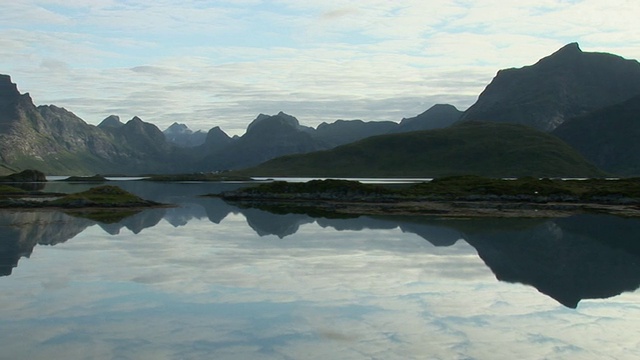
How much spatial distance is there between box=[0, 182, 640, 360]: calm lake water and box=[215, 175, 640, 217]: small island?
1022 inches

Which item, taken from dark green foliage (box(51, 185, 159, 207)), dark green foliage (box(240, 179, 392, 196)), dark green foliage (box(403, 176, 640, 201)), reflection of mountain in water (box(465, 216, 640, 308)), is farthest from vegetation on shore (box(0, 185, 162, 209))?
reflection of mountain in water (box(465, 216, 640, 308))

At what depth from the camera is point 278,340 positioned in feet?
71.4

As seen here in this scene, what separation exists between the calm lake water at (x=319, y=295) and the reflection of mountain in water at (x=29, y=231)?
36 cm

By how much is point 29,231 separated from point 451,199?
6949 cm

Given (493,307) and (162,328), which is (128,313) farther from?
(493,307)

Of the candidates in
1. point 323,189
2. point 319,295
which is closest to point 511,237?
point 319,295

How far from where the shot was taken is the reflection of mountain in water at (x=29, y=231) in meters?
41.5

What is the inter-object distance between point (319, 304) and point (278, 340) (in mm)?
5954

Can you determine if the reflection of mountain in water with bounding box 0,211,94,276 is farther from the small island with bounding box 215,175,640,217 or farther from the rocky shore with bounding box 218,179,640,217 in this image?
the small island with bounding box 215,175,640,217

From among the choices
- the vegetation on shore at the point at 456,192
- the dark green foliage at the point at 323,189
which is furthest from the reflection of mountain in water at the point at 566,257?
the dark green foliage at the point at 323,189

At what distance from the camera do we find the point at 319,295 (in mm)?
29500

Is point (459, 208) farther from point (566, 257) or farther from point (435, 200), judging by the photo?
point (566, 257)

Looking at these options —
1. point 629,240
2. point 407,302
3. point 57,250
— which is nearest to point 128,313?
point 407,302

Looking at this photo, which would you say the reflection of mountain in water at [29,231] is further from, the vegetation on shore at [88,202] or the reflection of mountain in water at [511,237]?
the vegetation on shore at [88,202]
